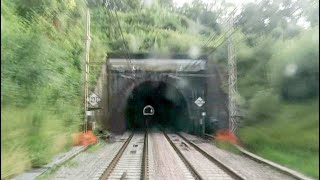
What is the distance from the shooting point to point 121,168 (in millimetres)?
14719

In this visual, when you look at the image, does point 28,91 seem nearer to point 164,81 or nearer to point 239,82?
point 239,82

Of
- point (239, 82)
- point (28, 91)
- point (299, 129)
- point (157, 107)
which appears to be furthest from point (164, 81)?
point (299, 129)

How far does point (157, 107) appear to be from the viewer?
65.8m

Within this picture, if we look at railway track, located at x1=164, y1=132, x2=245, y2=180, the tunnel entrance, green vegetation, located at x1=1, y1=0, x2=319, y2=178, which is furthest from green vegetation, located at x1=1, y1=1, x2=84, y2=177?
the tunnel entrance

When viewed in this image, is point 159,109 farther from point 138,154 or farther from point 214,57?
point 138,154

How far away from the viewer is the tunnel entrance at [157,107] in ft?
160

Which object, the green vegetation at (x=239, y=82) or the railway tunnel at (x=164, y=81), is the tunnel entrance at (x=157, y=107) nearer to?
the railway tunnel at (x=164, y=81)

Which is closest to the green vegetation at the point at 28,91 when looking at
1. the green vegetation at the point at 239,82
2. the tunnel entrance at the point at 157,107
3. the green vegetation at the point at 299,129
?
the green vegetation at the point at 239,82

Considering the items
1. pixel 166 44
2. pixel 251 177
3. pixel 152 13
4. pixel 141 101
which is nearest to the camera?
pixel 251 177

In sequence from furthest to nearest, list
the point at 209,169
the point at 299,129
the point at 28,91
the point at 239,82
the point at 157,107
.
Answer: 1. the point at 157,107
2. the point at 239,82
3. the point at 209,169
4. the point at 28,91
5. the point at 299,129

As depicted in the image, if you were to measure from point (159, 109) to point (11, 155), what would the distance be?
5638cm

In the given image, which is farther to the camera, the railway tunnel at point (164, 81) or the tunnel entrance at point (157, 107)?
the tunnel entrance at point (157, 107)

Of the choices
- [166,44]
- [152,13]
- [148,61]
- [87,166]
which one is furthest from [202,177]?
[152,13]

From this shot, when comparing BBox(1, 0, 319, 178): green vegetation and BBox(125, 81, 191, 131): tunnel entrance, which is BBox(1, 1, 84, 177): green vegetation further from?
BBox(125, 81, 191, 131): tunnel entrance
